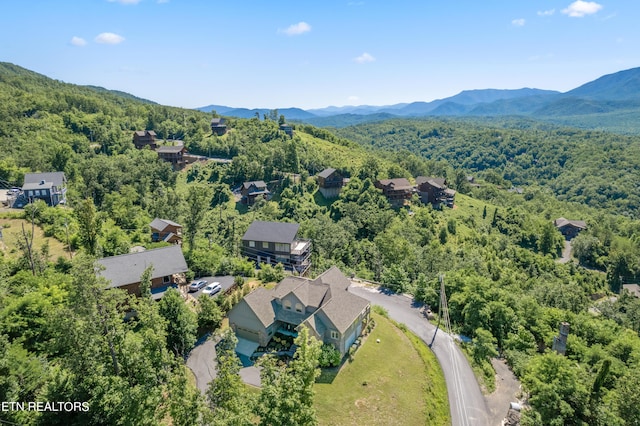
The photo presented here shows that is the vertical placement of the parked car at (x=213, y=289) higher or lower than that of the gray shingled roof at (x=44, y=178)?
lower

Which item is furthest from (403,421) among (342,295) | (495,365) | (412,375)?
(495,365)

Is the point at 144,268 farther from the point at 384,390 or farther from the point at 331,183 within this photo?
the point at 331,183

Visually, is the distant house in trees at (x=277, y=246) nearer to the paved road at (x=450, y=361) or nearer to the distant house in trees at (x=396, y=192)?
the paved road at (x=450, y=361)

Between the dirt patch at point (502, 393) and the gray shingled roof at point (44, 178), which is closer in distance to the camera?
the dirt patch at point (502, 393)

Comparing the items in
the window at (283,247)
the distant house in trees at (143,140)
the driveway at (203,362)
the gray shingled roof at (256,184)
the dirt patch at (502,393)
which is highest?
the distant house in trees at (143,140)

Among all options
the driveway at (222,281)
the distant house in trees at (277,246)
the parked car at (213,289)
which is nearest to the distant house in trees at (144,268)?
the driveway at (222,281)

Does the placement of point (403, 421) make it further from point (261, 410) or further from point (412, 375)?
point (261, 410)
